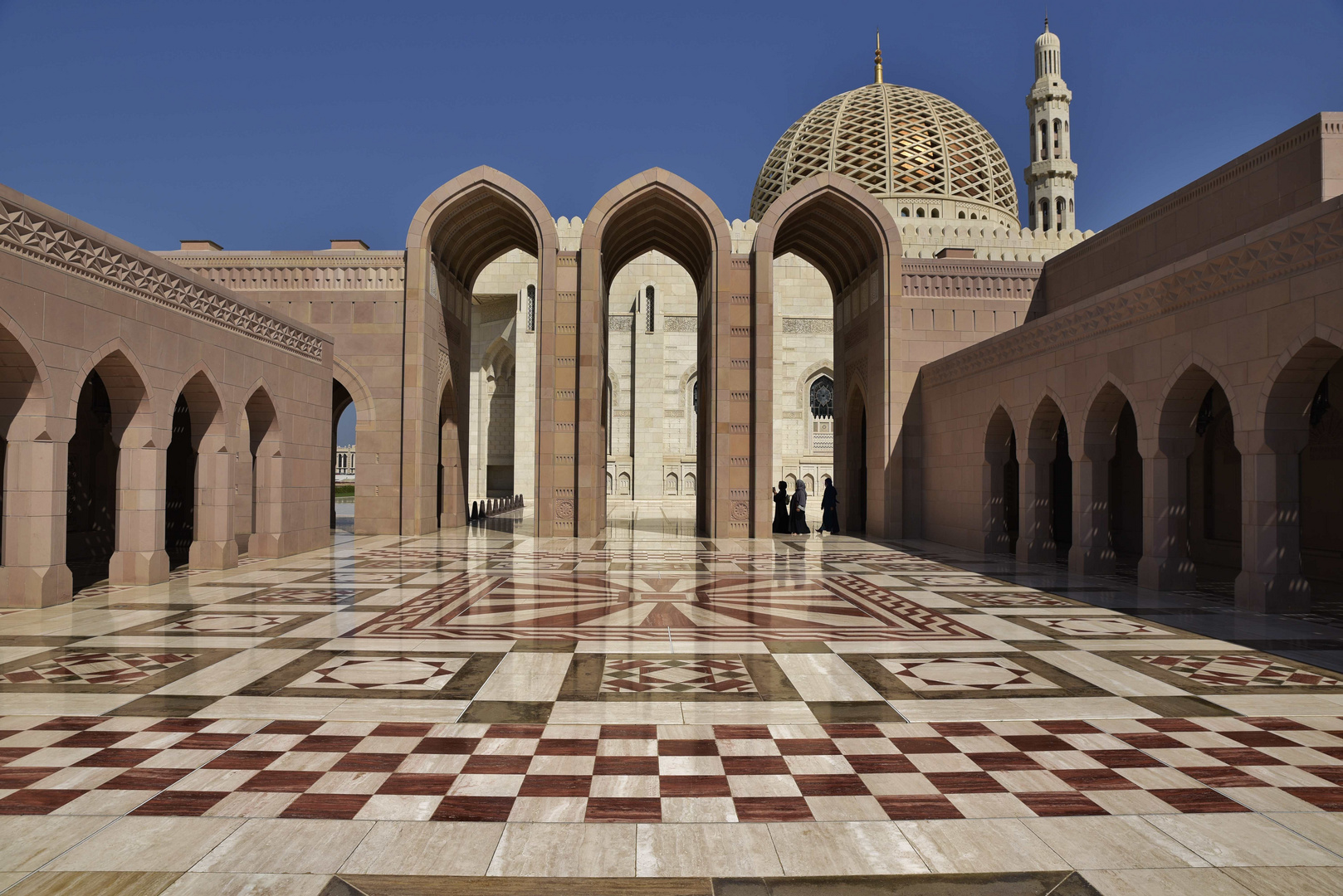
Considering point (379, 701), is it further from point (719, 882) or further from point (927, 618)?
point (927, 618)

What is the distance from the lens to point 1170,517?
9414 mm

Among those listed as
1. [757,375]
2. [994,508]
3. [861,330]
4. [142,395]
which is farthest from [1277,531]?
[142,395]

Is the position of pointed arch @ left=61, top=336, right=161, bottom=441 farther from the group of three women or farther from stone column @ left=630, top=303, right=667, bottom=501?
stone column @ left=630, top=303, right=667, bottom=501

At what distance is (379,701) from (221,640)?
2.35m

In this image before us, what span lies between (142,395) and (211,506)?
2079 mm

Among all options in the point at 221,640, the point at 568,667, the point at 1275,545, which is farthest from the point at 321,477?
the point at 1275,545

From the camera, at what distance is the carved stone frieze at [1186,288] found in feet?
23.6

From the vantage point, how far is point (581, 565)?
36.9ft

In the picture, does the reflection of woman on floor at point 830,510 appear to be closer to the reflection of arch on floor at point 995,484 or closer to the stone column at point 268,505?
the reflection of arch on floor at point 995,484

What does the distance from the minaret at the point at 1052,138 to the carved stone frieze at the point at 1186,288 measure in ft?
83.9

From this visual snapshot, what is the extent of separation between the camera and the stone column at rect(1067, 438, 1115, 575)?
10.8m

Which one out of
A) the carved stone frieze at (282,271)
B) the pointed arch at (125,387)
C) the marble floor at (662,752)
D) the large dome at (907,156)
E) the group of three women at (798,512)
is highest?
the large dome at (907,156)

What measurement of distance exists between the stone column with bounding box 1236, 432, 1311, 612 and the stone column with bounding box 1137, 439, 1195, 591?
1.32 metres

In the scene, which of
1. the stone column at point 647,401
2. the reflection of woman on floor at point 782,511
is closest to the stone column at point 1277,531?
the reflection of woman on floor at point 782,511
